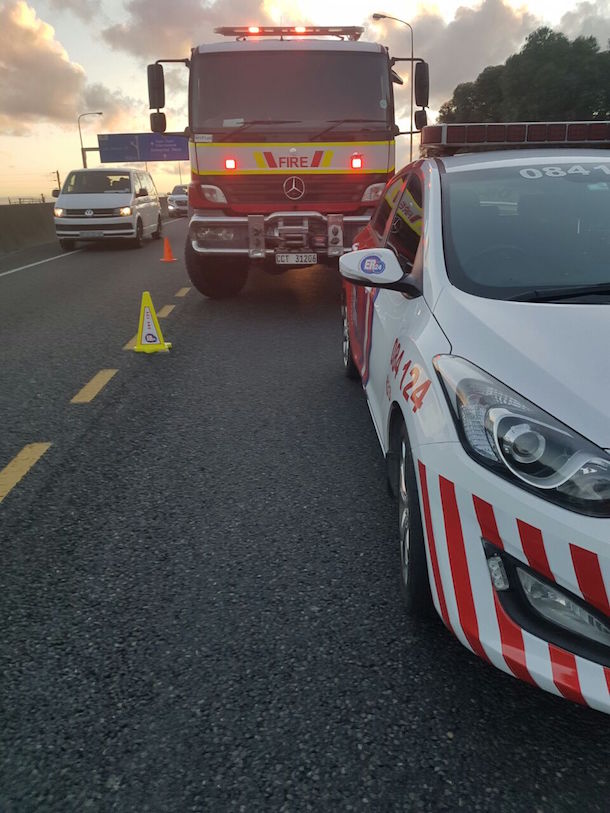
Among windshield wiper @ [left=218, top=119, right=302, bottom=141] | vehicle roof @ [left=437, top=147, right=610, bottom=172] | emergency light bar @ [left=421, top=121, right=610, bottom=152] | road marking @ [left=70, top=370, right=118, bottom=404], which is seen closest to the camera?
vehicle roof @ [left=437, top=147, right=610, bottom=172]

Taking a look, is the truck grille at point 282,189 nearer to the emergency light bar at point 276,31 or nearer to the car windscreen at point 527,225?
the emergency light bar at point 276,31

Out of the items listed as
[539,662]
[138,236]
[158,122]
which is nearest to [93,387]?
[539,662]

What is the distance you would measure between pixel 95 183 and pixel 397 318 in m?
16.1

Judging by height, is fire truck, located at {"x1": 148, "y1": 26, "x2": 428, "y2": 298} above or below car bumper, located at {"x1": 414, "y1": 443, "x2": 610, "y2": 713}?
above

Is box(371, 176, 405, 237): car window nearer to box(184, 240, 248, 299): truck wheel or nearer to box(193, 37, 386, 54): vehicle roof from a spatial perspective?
box(184, 240, 248, 299): truck wheel

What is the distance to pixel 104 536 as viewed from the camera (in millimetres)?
3217

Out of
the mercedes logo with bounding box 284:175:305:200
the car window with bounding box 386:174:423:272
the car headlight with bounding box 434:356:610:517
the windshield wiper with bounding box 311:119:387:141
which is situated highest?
the windshield wiper with bounding box 311:119:387:141

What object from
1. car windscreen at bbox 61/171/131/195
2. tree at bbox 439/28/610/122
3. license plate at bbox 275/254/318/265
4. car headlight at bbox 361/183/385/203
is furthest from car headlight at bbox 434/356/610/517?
tree at bbox 439/28/610/122

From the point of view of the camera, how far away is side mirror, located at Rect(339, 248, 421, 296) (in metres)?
2.92

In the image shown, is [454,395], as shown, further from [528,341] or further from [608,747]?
[608,747]

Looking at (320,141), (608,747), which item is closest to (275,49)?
(320,141)

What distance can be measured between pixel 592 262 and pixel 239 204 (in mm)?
5663

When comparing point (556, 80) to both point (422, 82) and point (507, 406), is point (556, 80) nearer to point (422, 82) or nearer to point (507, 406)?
point (422, 82)

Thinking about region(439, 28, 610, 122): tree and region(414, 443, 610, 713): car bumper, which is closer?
region(414, 443, 610, 713): car bumper
